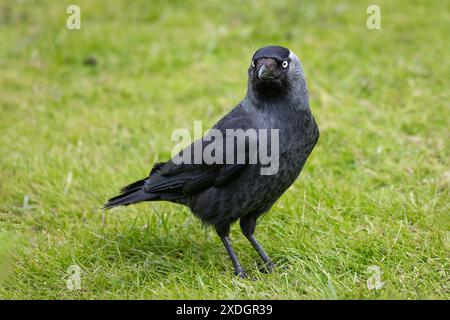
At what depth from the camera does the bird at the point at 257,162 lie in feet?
10.8

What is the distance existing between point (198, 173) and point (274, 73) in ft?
2.36

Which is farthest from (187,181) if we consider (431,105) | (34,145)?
(431,105)

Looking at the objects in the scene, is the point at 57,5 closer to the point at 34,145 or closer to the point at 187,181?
the point at 34,145

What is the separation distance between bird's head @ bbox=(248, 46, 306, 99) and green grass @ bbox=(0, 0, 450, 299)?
83 centimetres

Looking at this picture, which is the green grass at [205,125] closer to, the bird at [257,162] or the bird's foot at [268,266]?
the bird's foot at [268,266]

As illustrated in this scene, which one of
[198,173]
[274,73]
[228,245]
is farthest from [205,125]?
[274,73]

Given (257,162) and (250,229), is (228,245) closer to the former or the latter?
(250,229)

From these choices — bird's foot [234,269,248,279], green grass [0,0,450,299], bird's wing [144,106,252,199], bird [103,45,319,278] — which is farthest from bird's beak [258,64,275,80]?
bird's foot [234,269,248,279]

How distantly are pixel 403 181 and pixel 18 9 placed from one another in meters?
6.01

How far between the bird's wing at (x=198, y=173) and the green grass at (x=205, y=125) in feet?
0.98

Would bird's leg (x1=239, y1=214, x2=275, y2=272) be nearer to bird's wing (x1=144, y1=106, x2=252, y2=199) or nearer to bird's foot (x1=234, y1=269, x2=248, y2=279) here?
bird's foot (x1=234, y1=269, x2=248, y2=279)

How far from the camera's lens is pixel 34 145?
5.13m

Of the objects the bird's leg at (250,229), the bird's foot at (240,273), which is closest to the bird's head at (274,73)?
the bird's leg at (250,229)

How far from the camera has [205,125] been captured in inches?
215
